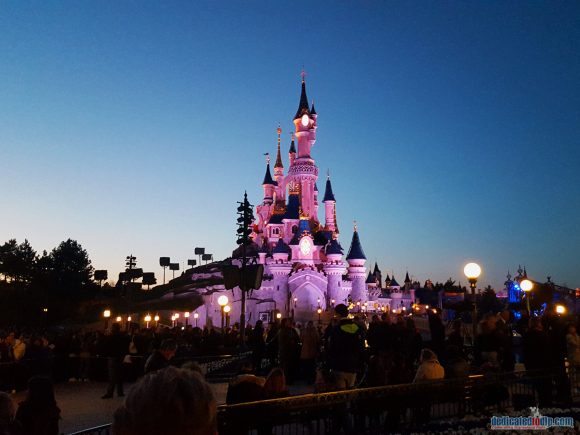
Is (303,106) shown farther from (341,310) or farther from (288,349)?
(341,310)

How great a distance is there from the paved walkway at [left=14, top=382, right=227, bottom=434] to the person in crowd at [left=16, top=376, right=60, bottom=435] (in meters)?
2.27

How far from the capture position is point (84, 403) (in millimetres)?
A: 11781

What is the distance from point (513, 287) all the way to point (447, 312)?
10934mm

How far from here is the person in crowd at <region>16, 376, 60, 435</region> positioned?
19.0ft

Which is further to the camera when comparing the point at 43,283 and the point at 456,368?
the point at 43,283

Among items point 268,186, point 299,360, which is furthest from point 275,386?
point 268,186

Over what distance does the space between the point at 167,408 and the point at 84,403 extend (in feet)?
37.5

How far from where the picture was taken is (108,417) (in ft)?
33.2

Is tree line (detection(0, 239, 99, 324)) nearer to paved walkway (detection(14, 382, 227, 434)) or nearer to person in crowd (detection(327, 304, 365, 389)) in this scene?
paved walkway (detection(14, 382, 227, 434))

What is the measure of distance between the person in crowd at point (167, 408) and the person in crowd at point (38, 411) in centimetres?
476

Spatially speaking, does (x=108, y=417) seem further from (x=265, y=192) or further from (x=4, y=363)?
(x=265, y=192)

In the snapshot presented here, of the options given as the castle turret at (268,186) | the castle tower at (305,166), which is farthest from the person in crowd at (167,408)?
the castle turret at (268,186)


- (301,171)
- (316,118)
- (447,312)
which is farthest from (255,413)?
(316,118)

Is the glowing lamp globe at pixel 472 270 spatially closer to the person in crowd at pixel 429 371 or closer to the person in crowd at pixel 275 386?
the person in crowd at pixel 429 371
